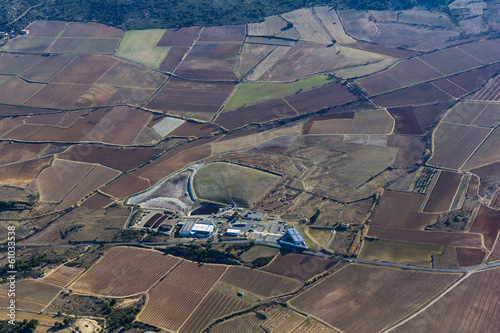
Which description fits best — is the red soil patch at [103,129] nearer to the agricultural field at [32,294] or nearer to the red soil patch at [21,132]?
the red soil patch at [21,132]

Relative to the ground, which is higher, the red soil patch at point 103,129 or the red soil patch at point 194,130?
the red soil patch at point 103,129

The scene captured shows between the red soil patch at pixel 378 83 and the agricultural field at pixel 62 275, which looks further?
the red soil patch at pixel 378 83

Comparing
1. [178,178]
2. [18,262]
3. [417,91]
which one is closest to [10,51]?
[178,178]

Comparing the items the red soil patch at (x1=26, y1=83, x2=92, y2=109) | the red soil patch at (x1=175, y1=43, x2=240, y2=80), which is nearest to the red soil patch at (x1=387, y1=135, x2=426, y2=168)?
the red soil patch at (x1=175, y1=43, x2=240, y2=80)

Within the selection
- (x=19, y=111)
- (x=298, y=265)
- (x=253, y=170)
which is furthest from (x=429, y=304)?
(x=19, y=111)

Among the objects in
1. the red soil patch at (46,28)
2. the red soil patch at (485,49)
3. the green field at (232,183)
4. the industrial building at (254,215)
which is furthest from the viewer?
the red soil patch at (46,28)

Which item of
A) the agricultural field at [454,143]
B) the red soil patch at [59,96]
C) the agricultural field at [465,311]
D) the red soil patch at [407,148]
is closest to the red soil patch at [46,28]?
the red soil patch at [59,96]

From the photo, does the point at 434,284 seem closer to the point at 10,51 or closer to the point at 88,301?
the point at 88,301
